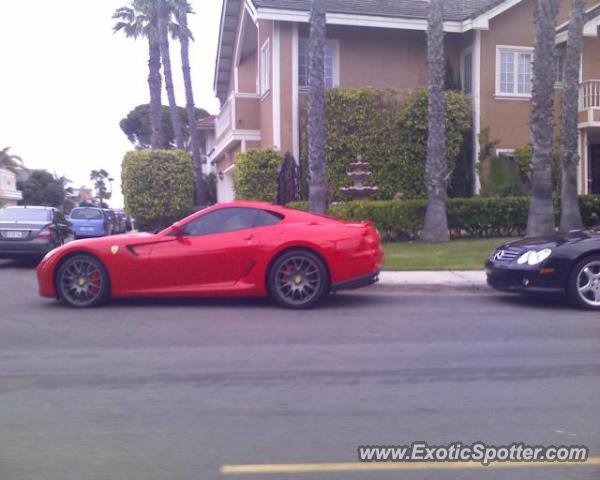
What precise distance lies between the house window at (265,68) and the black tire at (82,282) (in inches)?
509

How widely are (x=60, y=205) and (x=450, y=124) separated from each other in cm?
4122

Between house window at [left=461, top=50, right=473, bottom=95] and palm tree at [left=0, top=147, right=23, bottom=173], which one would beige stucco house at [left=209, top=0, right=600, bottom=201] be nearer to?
house window at [left=461, top=50, right=473, bottom=95]

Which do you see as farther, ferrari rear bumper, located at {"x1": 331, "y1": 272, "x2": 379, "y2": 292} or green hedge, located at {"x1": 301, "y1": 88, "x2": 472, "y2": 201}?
green hedge, located at {"x1": 301, "y1": 88, "x2": 472, "y2": 201}

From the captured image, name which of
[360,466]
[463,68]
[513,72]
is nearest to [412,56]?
[463,68]

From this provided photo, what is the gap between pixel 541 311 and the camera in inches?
374

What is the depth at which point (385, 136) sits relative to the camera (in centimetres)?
2034

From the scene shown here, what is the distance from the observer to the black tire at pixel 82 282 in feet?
31.6

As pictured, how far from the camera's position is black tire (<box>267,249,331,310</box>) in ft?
31.3

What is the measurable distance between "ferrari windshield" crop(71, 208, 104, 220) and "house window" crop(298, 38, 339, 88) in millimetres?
11764

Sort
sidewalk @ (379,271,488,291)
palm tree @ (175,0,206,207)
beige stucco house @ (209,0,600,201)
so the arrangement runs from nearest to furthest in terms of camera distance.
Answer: sidewalk @ (379,271,488,291)
beige stucco house @ (209,0,600,201)
palm tree @ (175,0,206,207)

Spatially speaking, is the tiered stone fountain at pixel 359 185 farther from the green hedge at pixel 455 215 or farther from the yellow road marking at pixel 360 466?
the yellow road marking at pixel 360 466

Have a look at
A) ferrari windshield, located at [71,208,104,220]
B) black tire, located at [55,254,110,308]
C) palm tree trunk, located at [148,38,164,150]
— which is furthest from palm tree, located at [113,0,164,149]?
black tire, located at [55,254,110,308]

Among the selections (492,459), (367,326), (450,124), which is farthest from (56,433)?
(450,124)

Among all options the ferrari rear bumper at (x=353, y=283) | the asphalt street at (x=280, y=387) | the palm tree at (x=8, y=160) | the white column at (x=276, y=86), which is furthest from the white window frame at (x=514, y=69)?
the palm tree at (x=8, y=160)
